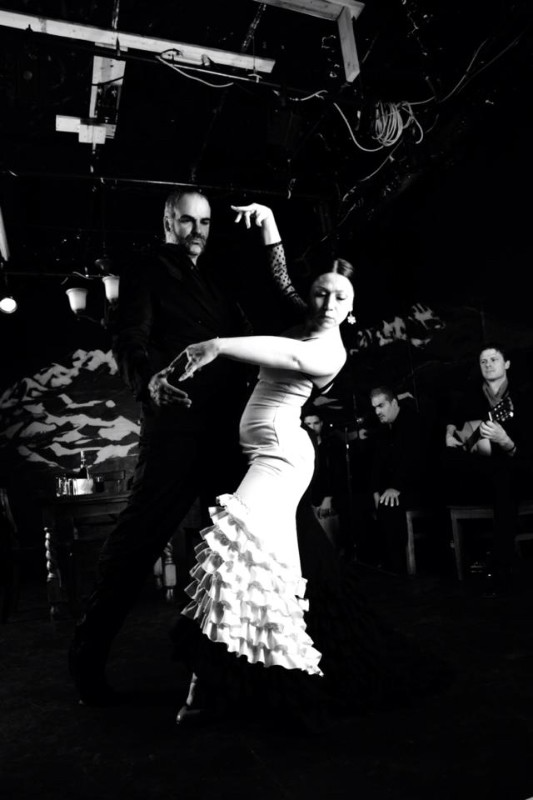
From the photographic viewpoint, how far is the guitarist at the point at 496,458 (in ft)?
11.0

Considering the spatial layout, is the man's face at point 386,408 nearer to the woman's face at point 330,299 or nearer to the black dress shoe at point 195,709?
the woman's face at point 330,299

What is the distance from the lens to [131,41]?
145 inches

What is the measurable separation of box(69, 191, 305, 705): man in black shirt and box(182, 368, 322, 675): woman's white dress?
0.48ft

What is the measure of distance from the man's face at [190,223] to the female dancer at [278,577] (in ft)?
1.40

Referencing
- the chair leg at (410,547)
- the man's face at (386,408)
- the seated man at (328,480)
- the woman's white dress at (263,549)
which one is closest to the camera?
the woman's white dress at (263,549)

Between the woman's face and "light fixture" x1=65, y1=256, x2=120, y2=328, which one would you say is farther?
"light fixture" x1=65, y1=256, x2=120, y2=328

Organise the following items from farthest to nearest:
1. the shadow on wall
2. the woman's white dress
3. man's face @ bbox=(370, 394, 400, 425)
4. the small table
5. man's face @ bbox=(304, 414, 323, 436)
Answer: the shadow on wall
man's face @ bbox=(304, 414, 323, 436)
man's face @ bbox=(370, 394, 400, 425)
the small table
the woman's white dress

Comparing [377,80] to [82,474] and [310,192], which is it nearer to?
[310,192]

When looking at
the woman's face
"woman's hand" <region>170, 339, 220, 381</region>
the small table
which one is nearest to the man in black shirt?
the woman's face

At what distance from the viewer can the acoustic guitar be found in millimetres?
3613

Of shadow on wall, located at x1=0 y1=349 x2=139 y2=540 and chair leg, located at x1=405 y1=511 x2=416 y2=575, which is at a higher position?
shadow on wall, located at x1=0 y1=349 x2=139 y2=540

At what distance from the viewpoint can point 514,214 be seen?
378 centimetres

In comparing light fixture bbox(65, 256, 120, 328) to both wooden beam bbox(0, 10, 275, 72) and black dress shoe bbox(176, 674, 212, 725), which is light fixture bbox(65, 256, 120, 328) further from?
black dress shoe bbox(176, 674, 212, 725)

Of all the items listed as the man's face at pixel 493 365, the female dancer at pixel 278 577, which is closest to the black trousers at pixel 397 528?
the man's face at pixel 493 365
